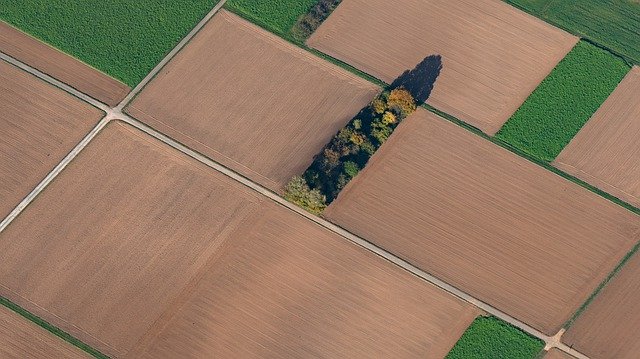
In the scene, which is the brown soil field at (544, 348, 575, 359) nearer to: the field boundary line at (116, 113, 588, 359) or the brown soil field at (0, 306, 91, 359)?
the field boundary line at (116, 113, 588, 359)

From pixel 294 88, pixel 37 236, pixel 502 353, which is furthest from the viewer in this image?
pixel 294 88

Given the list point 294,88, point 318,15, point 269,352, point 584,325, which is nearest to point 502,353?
point 584,325

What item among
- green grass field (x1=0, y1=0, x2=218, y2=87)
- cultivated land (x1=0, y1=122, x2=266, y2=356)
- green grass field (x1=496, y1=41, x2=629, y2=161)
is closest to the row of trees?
cultivated land (x1=0, y1=122, x2=266, y2=356)

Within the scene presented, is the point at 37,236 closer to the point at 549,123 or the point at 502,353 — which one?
the point at 502,353

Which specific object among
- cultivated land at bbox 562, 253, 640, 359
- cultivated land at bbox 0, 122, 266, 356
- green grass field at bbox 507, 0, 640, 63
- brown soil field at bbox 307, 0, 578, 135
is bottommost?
cultivated land at bbox 0, 122, 266, 356

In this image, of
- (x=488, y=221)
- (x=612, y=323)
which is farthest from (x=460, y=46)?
Answer: (x=612, y=323)

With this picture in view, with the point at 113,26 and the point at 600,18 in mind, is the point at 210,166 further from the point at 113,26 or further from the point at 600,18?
the point at 600,18
